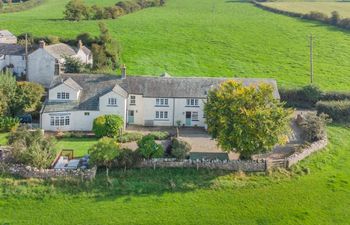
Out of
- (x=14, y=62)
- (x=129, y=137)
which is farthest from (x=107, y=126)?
(x=14, y=62)

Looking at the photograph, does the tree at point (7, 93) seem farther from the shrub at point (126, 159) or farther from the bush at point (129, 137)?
the shrub at point (126, 159)

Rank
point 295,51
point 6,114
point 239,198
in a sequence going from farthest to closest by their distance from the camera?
1. point 295,51
2. point 6,114
3. point 239,198

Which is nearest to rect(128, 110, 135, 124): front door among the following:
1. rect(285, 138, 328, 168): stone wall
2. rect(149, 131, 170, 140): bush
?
rect(149, 131, 170, 140): bush

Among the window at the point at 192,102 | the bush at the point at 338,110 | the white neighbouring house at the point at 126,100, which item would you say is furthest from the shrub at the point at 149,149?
the bush at the point at 338,110

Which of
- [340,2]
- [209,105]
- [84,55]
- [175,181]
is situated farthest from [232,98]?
[340,2]

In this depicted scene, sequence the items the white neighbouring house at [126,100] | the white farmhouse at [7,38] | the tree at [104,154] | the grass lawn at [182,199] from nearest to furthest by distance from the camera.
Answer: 1. the grass lawn at [182,199]
2. the tree at [104,154]
3. the white neighbouring house at [126,100]
4. the white farmhouse at [7,38]

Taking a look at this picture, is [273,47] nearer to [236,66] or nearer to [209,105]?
[236,66]
